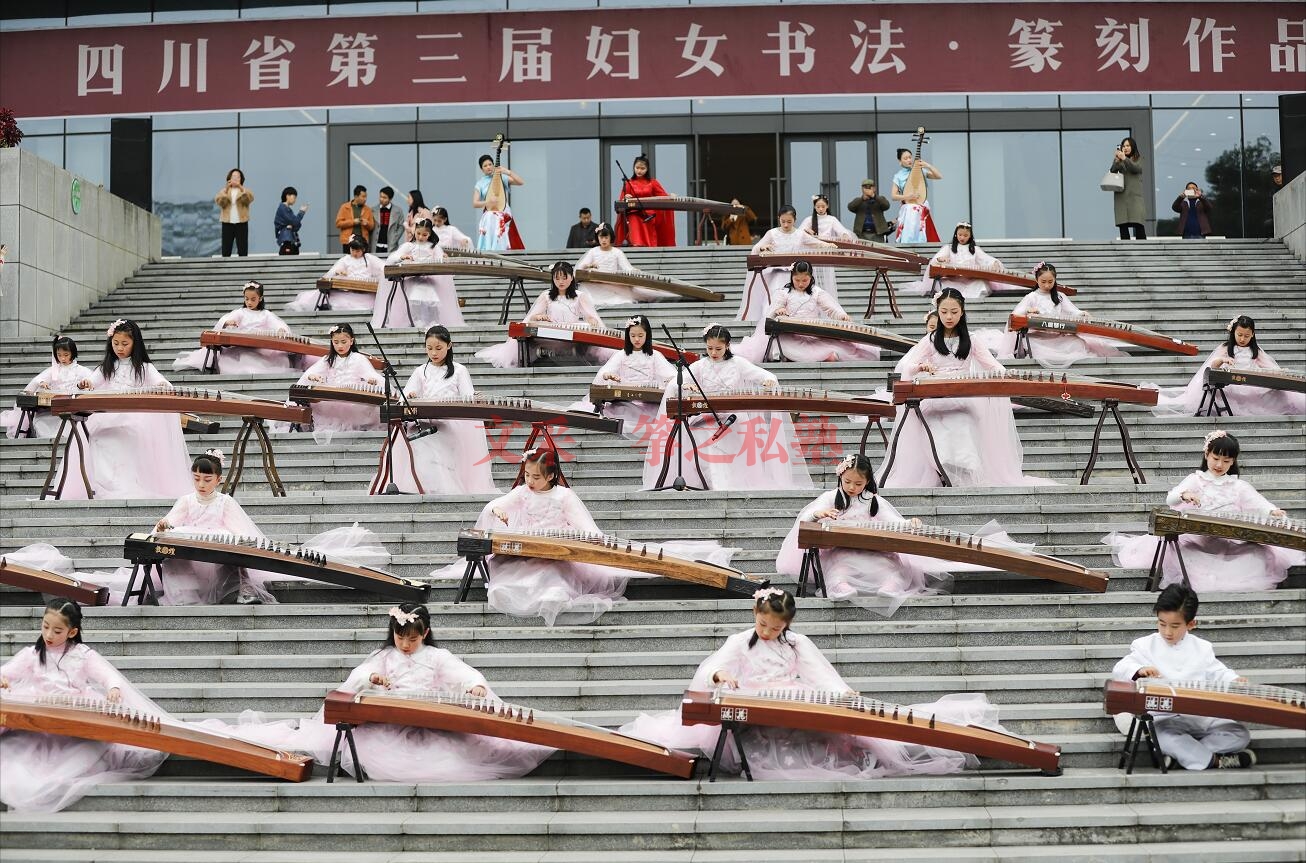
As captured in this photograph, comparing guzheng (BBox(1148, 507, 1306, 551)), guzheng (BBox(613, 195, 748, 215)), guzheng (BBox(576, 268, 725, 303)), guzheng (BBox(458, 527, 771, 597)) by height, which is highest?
guzheng (BBox(613, 195, 748, 215))

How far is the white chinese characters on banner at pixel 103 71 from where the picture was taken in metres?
23.7

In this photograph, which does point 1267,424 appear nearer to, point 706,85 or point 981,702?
point 981,702

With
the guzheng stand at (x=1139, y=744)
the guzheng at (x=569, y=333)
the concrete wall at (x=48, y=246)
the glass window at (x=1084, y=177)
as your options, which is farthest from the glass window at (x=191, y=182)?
the guzheng stand at (x=1139, y=744)

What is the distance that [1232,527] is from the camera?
893cm

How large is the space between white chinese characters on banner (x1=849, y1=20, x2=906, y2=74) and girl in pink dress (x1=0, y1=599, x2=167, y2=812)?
17013mm

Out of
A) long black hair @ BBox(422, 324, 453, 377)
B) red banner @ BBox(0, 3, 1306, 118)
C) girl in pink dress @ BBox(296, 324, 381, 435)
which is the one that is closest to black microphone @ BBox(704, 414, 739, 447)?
long black hair @ BBox(422, 324, 453, 377)

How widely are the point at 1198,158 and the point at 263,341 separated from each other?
15.9 meters

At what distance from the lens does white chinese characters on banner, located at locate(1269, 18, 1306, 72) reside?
901 inches

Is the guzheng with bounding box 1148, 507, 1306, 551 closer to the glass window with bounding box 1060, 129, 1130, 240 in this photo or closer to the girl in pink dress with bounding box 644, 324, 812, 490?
the girl in pink dress with bounding box 644, 324, 812, 490

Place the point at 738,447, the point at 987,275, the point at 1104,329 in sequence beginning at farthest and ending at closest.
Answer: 1. the point at 987,275
2. the point at 1104,329
3. the point at 738,447

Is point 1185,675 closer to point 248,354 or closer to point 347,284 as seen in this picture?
point 248,354

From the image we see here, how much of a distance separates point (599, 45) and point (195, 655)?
15886 millimetres

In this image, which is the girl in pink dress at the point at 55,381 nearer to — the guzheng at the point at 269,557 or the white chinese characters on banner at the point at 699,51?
the guzheng at the point at 269,557

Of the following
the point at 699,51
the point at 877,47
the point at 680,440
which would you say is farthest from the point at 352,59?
the point at 680,440
